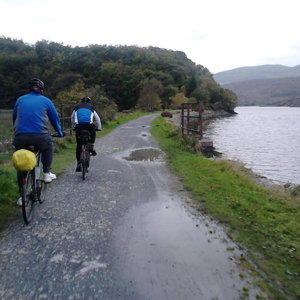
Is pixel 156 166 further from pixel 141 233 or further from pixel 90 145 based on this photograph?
pixel 141 233

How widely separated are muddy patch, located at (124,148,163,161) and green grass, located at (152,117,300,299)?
6.04 ft

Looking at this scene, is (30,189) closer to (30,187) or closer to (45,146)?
(30,187)

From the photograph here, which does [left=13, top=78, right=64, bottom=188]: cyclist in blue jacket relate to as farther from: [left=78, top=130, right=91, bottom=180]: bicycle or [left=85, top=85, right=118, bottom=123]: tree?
[left=85, top=85, right=118, bottom=123]: tree

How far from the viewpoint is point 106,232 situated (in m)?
4.70

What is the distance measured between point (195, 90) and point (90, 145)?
77950 millimetres

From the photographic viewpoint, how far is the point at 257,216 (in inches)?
215

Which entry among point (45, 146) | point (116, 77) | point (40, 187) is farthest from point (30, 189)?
point (116, 77)

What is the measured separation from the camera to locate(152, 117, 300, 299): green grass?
3576mm

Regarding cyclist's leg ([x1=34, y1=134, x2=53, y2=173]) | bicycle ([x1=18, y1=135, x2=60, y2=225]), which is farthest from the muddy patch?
bicycle ([x1=18, y1=135, x2=60, y2=225])

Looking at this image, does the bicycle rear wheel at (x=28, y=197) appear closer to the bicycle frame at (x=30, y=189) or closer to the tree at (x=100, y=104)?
the bicycle frame at (x=30, y=189)

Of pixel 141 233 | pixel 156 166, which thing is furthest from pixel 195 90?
pixel 141 233

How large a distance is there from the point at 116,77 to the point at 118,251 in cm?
8206

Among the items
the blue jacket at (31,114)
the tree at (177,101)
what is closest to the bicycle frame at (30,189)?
the blue jacket at (31,114)

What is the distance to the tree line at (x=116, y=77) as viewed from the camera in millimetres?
74312
